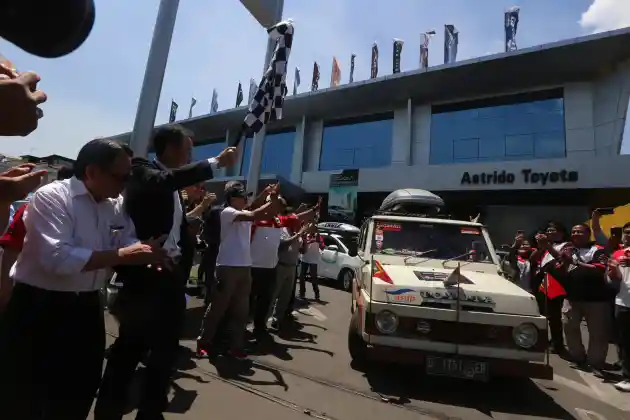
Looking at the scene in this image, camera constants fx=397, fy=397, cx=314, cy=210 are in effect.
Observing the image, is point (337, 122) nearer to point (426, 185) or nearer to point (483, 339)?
point (426, 185)

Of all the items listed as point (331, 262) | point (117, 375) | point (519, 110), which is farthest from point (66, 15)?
point (519, 110)

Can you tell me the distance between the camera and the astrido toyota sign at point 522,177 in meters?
16.3

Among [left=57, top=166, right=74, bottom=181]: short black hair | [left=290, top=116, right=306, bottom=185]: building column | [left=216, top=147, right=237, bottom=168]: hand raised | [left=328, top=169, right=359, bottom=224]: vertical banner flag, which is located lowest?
[left=57, top=166, right=74, bottom=181]: short black hair

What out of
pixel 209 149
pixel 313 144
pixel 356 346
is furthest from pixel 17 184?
pixel 209 149

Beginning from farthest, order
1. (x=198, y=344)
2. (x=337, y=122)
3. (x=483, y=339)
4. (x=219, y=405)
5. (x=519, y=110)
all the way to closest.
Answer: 1. (x=337, y=122)
2. (x=519, y=110)
3. (x=198, y=344)
4. (x=483, y=339)
5. (x=219, y=405)

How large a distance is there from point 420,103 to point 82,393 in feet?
72.7

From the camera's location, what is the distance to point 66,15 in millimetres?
966

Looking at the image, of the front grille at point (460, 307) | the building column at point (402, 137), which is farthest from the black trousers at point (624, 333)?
the building column at point (402, 137)

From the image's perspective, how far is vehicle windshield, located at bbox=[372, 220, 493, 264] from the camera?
→ 5.02m

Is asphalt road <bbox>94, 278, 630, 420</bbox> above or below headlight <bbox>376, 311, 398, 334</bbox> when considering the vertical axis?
below

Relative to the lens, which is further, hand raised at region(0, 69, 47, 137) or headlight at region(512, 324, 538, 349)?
headlight at region(512, 324, 538, 349)

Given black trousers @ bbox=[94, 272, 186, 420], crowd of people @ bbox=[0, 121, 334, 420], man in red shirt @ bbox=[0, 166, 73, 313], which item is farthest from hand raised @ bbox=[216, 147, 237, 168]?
man in red shirt @ bbox=[0, 166, 73, 313]

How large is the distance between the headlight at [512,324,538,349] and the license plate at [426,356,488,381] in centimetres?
38

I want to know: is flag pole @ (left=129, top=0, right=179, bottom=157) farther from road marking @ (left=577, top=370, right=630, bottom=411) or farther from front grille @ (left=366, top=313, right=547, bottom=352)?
road marking @ (left=577, top=370, right=630, bottom=411)
